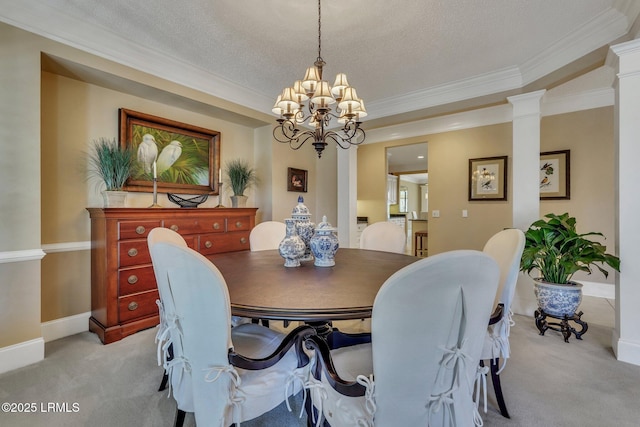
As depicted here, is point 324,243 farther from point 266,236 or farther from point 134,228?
point 134,228

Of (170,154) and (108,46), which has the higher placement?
(108,46)

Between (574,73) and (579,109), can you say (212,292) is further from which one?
(579,109)

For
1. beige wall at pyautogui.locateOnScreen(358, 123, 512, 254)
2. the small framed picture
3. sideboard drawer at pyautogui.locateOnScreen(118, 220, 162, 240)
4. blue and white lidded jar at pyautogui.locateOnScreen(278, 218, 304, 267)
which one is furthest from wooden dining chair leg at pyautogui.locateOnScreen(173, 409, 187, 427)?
beige wall at pyautogui.locateOnScreen(358, 123, 512, 254)

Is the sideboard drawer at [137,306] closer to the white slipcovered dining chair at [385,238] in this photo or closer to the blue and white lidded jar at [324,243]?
the blue and white lidded jar at [324,243]

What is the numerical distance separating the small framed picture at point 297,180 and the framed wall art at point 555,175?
3.39 m

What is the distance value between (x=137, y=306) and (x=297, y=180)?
2.51 m

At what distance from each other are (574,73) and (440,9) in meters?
1.57

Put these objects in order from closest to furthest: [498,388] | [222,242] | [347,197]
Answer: [498,388]
[222,242]
[347,197]

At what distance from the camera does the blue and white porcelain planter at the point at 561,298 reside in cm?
236

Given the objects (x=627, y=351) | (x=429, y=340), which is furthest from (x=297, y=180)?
(x=627, y=351)

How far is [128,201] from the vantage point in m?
2.75

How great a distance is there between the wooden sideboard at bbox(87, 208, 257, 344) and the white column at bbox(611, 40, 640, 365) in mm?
3641

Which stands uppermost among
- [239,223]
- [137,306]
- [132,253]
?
[239,223]

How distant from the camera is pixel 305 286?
1.30 metres
